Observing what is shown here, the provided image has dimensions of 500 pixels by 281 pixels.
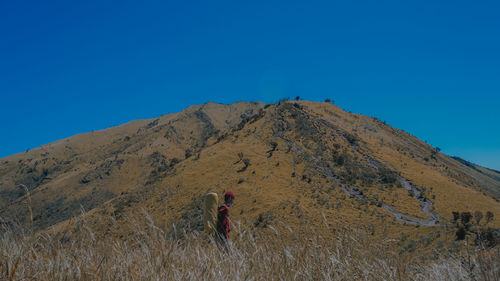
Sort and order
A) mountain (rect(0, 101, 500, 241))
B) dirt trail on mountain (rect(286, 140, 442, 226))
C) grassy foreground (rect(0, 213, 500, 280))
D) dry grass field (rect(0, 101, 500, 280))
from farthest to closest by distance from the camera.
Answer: mountain (rect(0, 101, 500, 241)) < dirt trail on mountain (rect(286, 140, 442, 226)) < dry grass field (rect(0, 101, 500, 280)) < grassy foreground (rect(0, 213, 500, 280))

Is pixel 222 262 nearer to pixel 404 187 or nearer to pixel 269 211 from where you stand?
pixel 269 211

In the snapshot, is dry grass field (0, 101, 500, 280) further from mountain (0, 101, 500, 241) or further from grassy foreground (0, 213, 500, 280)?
mountain (0, 101, 500, 241)

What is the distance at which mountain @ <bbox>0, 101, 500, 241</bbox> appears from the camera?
46469 millimetres

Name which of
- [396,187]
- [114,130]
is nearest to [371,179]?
[396,187]

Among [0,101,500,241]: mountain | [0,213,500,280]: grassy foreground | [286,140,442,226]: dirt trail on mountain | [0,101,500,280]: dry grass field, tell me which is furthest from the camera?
[0,101,500,241]: mountain

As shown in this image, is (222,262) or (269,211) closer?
(222,262)

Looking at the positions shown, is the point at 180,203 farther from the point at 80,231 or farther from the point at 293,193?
the point at 80,231

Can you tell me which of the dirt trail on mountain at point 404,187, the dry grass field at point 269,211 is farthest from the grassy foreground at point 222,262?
the dirt trail on mountain at point 404,187

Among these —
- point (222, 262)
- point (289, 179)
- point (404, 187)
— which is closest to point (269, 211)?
point (289, 179)

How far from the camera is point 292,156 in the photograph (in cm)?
6869

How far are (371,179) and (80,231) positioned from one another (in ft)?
209

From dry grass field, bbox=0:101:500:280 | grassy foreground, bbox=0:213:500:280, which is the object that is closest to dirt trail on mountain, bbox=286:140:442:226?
dry grass field, bbox=0:101:500:280

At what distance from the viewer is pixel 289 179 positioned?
5919 cm

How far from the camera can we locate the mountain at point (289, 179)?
4647cm
